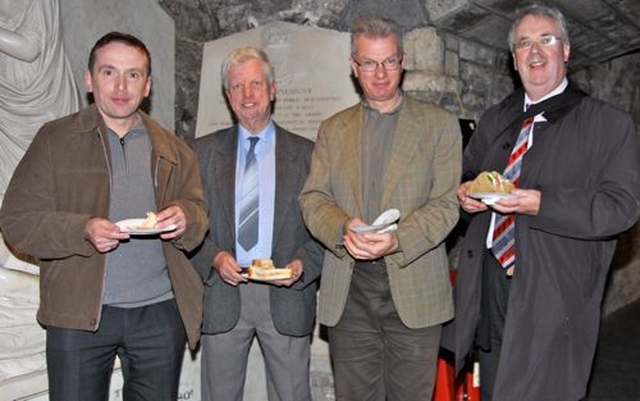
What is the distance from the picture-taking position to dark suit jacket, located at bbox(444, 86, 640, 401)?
6.40ft

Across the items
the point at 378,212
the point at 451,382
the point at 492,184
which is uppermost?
the point at 492,184

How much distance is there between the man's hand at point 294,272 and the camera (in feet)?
7.63

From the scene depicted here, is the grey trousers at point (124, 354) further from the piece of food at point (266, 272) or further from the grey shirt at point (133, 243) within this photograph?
the piece of food at point (266, 272)

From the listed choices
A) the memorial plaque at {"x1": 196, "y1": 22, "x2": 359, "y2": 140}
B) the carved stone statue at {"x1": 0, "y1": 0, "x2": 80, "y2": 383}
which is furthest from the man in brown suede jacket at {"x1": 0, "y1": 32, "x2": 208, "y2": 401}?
the memorial plaque at {"x1": 196, "y1": 22, "x2": 359, "y2": 140}

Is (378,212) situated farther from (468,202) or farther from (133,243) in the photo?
(133,243)

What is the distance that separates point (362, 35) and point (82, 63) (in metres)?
2.01

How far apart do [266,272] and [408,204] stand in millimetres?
531

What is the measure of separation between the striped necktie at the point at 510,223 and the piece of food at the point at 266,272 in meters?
0.69

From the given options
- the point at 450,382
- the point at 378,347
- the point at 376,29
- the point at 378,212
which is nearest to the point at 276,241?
the point at 378,212

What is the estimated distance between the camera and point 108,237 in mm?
1896

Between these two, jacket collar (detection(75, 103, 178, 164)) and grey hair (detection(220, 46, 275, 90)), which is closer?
jacket collar (detection(75, 103, 178, 164))

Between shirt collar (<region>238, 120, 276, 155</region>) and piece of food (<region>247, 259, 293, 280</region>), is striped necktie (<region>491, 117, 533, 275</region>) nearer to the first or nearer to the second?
piece of food (<region>247, 259, 293, 280</region>)

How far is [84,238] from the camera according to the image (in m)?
1.92

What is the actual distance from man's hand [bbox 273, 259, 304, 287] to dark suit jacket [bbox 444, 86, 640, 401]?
74 cm
